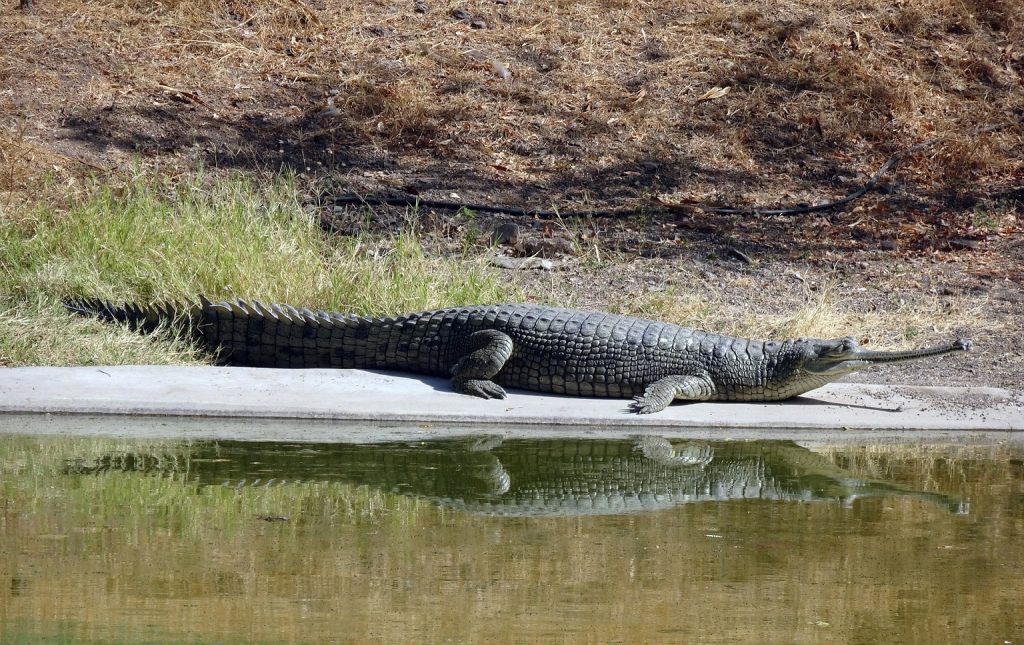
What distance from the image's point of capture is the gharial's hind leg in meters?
6.45

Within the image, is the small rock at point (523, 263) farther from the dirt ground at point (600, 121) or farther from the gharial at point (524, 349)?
the gharial at point (524, 349)

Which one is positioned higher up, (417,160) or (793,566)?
(417,160)

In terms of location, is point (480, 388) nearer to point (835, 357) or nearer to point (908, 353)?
point (835, 357)

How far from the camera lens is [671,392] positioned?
20.9ft

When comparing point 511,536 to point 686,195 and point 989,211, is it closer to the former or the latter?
point 686,195

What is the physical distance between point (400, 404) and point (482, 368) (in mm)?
652

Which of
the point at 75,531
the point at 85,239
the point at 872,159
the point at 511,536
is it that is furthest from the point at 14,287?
the point at 872,159

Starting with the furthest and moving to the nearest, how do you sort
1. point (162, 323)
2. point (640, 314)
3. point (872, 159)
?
point (872, 159), point (640, 314), point (162, 323)

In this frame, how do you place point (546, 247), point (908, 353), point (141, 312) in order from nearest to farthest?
1. point (908, 353)
2. point (141, 312)
3. point (546, 247)

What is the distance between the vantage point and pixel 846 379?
285 inches

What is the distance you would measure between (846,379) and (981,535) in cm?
317

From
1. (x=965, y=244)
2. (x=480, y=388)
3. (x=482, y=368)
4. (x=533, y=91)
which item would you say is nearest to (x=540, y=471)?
(x=480, y=388)

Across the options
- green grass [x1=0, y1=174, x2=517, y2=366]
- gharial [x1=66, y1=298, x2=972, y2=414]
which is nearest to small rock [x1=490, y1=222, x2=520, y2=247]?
green grass [x1=0, y1=174, x2=517, y2=366]

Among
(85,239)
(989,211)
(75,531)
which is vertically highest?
(989,211)
